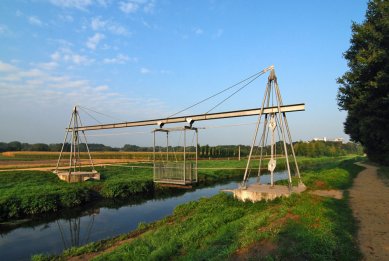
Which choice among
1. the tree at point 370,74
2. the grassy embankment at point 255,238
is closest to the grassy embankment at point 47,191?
the grassy embankment at point 255,238

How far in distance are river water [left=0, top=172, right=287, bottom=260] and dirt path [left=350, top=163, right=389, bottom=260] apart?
942 centimetres

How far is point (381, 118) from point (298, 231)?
54.8 feet

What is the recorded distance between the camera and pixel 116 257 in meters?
8.49

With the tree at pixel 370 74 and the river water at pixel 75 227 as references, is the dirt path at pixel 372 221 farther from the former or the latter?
the river water at pixel 75 227

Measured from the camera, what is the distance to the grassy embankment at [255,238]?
641 centimetres

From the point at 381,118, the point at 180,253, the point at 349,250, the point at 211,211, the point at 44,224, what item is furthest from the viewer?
the point at 381,118

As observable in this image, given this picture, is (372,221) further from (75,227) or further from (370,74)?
(370,74)

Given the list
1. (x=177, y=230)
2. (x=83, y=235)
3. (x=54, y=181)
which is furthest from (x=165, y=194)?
(x=177, y=230)

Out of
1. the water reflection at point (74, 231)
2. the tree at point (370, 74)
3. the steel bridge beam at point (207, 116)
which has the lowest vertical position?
the water reflection at point (74, 231)

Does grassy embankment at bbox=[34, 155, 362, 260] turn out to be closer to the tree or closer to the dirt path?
the dirt path

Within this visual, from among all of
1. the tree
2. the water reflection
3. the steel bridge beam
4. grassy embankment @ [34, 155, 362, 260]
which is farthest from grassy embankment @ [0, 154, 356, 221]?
the tree

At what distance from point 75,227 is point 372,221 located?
1234 cm

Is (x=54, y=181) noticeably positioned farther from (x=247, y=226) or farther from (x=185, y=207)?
(x=247, y=226)

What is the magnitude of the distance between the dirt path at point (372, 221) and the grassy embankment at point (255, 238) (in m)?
0.26
